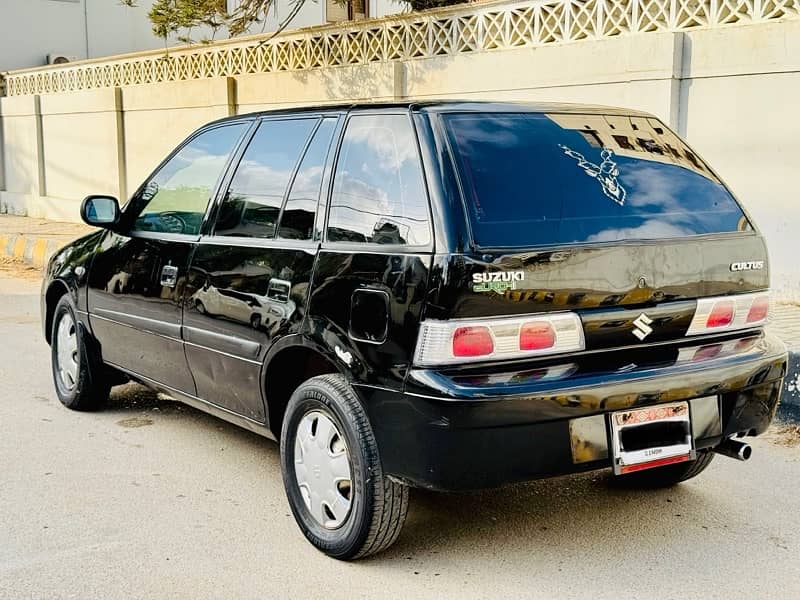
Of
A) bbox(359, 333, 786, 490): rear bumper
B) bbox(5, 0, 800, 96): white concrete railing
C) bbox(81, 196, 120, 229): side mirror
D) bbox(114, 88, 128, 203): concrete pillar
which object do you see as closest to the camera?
bbox(359, 333, 786, 490): rear bumper

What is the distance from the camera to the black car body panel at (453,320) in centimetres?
351

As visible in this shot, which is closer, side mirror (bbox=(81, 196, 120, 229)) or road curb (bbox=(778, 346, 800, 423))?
side mirror (bbox=(81, 196, 120, 229))

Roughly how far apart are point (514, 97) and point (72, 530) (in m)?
7.44

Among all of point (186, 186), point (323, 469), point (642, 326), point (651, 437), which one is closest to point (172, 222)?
point (186, 186)

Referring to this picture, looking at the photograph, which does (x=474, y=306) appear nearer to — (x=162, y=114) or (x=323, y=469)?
(x=323, y=469)

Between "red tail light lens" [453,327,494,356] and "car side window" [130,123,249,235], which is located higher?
"car side window" [130,123,249,235]

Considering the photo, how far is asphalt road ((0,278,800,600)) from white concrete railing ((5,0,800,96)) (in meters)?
4.63

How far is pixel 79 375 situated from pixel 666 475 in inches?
132

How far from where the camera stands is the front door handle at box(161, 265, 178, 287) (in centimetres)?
500

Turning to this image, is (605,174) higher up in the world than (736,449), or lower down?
higher up

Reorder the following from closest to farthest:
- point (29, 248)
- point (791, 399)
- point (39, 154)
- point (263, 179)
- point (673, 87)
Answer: point (263, 179) < point (791, 399) < point (673, 87) < point (29, 248) < point (39, 154)

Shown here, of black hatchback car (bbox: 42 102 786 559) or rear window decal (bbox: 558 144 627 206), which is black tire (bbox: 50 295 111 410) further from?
rear window decal (bbox: 558 144 627 206)

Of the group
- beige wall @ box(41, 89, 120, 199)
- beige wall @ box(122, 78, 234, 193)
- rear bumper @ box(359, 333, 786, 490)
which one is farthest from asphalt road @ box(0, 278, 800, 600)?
beige wall @ box(41, 89, 120, 199)

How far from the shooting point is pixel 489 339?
3.52 meters
